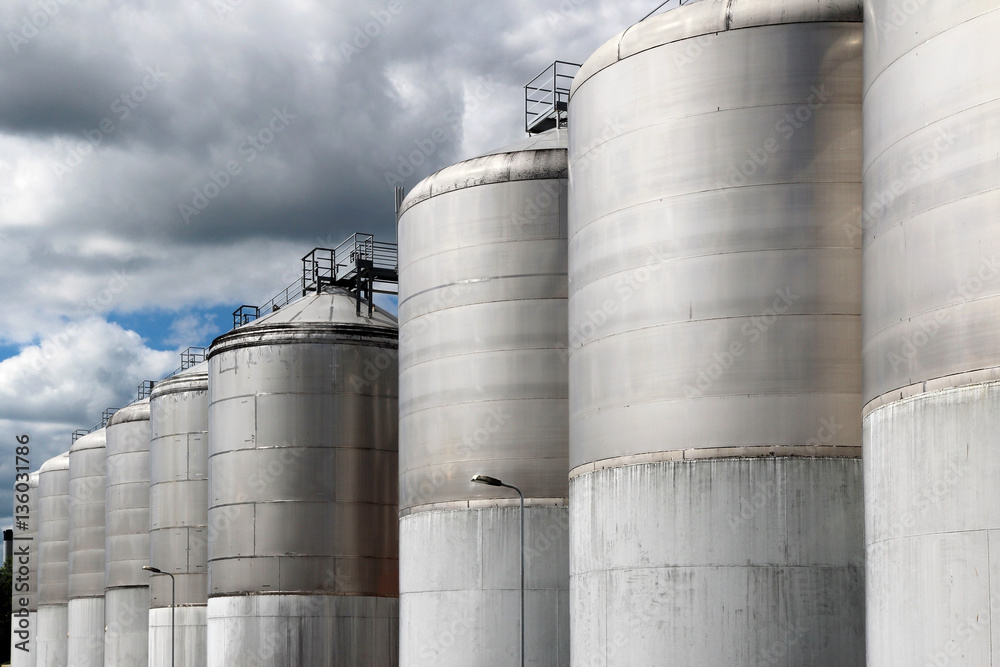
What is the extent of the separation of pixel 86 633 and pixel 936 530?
179 feet

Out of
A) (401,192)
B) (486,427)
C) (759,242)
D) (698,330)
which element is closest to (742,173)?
(759,242)

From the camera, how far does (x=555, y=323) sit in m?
33.3

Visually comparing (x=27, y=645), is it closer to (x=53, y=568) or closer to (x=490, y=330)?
(x=53, y=568)

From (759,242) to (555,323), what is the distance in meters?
8.80

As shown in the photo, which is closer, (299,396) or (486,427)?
(486,427)

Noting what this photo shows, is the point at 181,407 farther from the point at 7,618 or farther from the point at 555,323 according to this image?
the point at 7,618

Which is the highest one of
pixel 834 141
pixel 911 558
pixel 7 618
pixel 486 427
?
pixel 834 141

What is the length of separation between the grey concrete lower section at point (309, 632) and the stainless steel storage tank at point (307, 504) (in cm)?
3

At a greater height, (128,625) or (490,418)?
(490,418)

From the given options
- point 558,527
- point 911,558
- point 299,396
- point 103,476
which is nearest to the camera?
point 911,558

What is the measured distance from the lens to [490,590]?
33188 mm

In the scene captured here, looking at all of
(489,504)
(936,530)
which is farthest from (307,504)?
(936,530)

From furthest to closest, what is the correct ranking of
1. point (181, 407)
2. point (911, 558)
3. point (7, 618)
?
point (7, 618), point (181, 407), point (911, 558)

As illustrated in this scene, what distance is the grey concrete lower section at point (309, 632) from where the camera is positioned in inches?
1720
